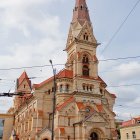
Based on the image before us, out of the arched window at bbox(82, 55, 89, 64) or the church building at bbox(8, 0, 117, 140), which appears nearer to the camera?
the church building at bbox(8, 0, 117, 140)

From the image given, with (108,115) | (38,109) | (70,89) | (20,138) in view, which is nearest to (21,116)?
(20,138)

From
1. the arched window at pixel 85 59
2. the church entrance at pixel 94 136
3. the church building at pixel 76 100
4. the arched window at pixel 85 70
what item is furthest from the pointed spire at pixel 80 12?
the church entrance at pixel 94 136

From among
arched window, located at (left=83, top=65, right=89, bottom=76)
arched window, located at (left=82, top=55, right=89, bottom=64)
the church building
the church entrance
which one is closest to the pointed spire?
the church building

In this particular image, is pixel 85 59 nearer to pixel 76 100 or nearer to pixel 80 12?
pixel 76 100

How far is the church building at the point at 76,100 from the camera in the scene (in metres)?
45.3

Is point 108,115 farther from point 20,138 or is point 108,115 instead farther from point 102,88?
point 20,138

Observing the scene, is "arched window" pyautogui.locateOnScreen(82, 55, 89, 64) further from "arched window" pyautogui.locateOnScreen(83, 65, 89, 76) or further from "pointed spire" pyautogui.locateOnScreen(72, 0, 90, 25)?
"pointed spire" pyautogui.locateOnScreen(72, 0, 90, 25)

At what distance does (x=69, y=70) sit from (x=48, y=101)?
7599 millimetres

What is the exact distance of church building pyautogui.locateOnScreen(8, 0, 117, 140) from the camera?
149 ft

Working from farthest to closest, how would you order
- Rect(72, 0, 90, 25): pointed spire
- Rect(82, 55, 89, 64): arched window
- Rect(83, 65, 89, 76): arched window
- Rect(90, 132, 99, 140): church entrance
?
Rect(72, 0, 90, 25): pointed spire < Rect(82, 55, 89, 64): arched window < Rect(83, 65, 89, 76): arched window < Rect(90, 132, 99, 140): church entrance

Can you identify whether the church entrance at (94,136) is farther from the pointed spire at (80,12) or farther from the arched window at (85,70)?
the pointed spire at (80,12)

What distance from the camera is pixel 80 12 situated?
185ft

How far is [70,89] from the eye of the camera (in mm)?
50750

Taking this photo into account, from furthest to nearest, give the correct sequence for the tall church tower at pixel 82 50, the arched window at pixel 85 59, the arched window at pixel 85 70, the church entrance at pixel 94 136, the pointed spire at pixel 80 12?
1. the pointed spire at pixel 80 12
2. the arched window at pixel 85 59
3. the arched window at pixel 85 70
4. the tall church tower at pixel 82 50
5. the church entrance at pixel 94 136
